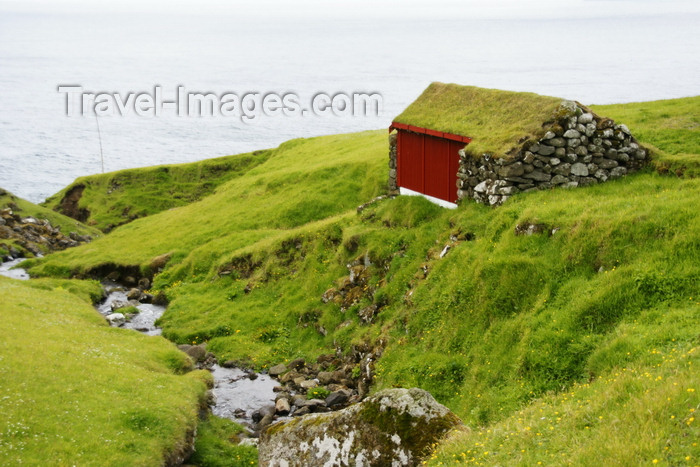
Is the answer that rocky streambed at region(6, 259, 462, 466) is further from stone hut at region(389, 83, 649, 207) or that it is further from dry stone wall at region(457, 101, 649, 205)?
dry stone wall at region(457, 101, 649, 205)

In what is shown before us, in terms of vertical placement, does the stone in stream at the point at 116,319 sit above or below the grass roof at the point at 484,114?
below

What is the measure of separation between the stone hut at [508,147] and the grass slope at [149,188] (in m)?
47.0

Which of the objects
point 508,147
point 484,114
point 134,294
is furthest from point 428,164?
point 134,294

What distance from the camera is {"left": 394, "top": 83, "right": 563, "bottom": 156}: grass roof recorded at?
95.5ft

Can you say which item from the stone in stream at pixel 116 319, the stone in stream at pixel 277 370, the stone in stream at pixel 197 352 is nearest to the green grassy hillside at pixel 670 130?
the stone in stream at pixel 277 370

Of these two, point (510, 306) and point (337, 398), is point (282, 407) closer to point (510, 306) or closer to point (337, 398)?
point (337, 398)

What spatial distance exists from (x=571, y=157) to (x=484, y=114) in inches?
262

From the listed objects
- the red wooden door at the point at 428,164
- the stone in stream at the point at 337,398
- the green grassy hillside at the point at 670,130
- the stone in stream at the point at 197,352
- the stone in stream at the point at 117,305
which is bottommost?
the stone in stream at the point at 117,305

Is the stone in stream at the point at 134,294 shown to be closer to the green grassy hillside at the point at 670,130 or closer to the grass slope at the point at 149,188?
the grass slope at the point at 149,188

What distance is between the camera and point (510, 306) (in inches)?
898

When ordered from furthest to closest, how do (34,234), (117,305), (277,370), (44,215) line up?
(44,215) < (34,234) < (117,305) < (277,370)

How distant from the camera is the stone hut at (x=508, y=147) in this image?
27.9m

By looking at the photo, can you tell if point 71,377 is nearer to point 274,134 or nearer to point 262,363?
point 262,363

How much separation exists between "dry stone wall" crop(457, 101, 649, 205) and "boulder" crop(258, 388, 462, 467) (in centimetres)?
1511
